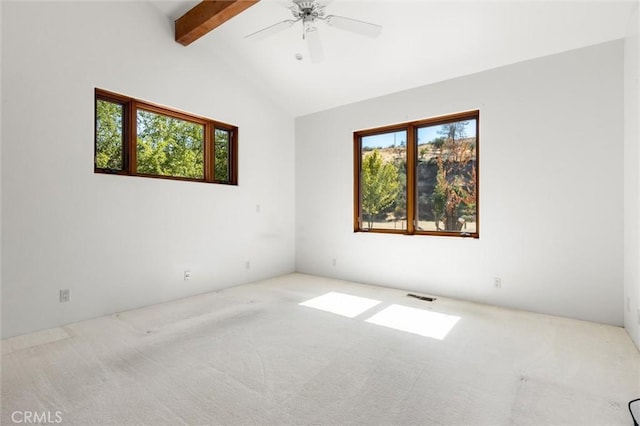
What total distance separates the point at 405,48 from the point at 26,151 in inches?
157

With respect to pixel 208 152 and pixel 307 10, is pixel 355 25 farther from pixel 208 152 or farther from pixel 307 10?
pixel 208 152

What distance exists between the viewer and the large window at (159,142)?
136 inches

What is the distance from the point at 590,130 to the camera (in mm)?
3148

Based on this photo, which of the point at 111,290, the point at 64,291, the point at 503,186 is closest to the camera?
the point at 64,291

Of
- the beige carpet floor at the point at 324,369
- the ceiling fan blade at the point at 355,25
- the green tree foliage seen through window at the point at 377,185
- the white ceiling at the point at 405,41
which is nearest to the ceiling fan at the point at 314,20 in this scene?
the ceiling fan blade at the point at 355,25

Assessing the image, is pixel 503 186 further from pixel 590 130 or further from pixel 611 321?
pixel 611 321

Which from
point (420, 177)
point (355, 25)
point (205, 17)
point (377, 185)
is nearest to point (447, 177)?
point (420, 177)

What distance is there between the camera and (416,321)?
10.4 ft

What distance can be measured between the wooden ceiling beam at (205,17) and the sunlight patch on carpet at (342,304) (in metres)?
3.30

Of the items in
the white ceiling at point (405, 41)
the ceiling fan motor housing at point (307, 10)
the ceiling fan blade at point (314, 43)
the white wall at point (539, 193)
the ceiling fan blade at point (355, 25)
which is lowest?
the white wall at point (539, 193)

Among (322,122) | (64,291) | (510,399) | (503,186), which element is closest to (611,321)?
(503,186)

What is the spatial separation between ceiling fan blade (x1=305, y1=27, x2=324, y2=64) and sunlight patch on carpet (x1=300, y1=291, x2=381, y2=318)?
8.80 feet

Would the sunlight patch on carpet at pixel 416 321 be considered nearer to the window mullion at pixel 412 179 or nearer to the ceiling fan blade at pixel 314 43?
the window mullion at pixel 412 179

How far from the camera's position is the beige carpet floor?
175 cm
